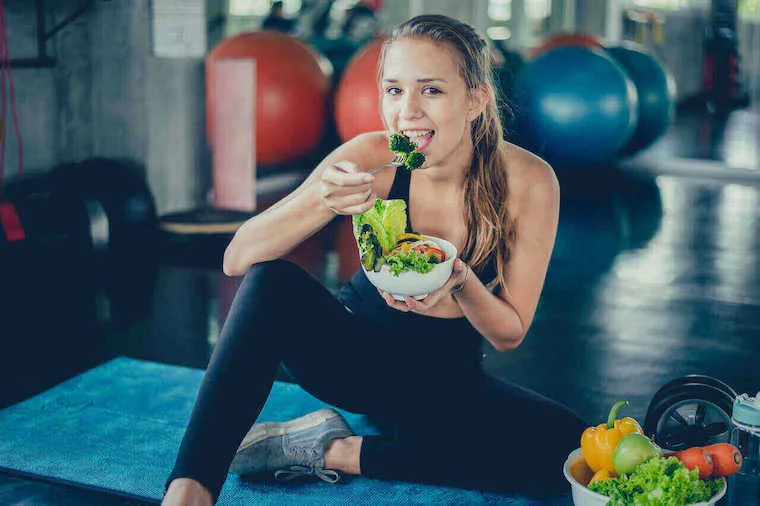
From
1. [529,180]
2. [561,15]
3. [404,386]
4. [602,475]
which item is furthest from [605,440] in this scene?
[561,15]

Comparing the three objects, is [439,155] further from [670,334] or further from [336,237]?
[336,237]

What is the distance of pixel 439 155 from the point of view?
186 centimetres

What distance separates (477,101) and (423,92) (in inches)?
5.5

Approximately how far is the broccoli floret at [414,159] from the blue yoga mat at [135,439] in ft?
2.47

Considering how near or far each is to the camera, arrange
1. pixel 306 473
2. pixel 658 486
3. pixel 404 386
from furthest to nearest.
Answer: pixel 306 473 → pixel 404 386 → pixel 658 486

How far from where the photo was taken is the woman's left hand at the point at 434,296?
1710 mm

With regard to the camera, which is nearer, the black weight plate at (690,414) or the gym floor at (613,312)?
the black weight plate at (690,414)

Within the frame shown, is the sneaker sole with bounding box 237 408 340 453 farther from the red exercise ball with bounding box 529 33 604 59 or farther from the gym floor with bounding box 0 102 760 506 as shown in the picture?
the red exercise ball with bounding box 529 33 604 59

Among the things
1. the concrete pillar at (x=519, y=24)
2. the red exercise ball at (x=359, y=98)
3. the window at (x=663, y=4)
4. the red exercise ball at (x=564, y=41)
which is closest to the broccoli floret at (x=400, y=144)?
the red exercise ball at (x=359, y=98)

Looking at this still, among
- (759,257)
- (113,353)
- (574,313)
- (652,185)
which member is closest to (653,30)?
(652,185)

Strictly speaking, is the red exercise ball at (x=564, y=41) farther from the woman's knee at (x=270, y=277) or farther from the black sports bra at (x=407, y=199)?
the woman's knee at (x=270, y=277)

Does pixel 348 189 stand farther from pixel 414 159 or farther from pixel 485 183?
pixel 485 183

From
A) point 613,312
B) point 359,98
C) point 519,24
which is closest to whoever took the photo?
point 613,312

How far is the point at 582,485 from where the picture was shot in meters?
1.69
